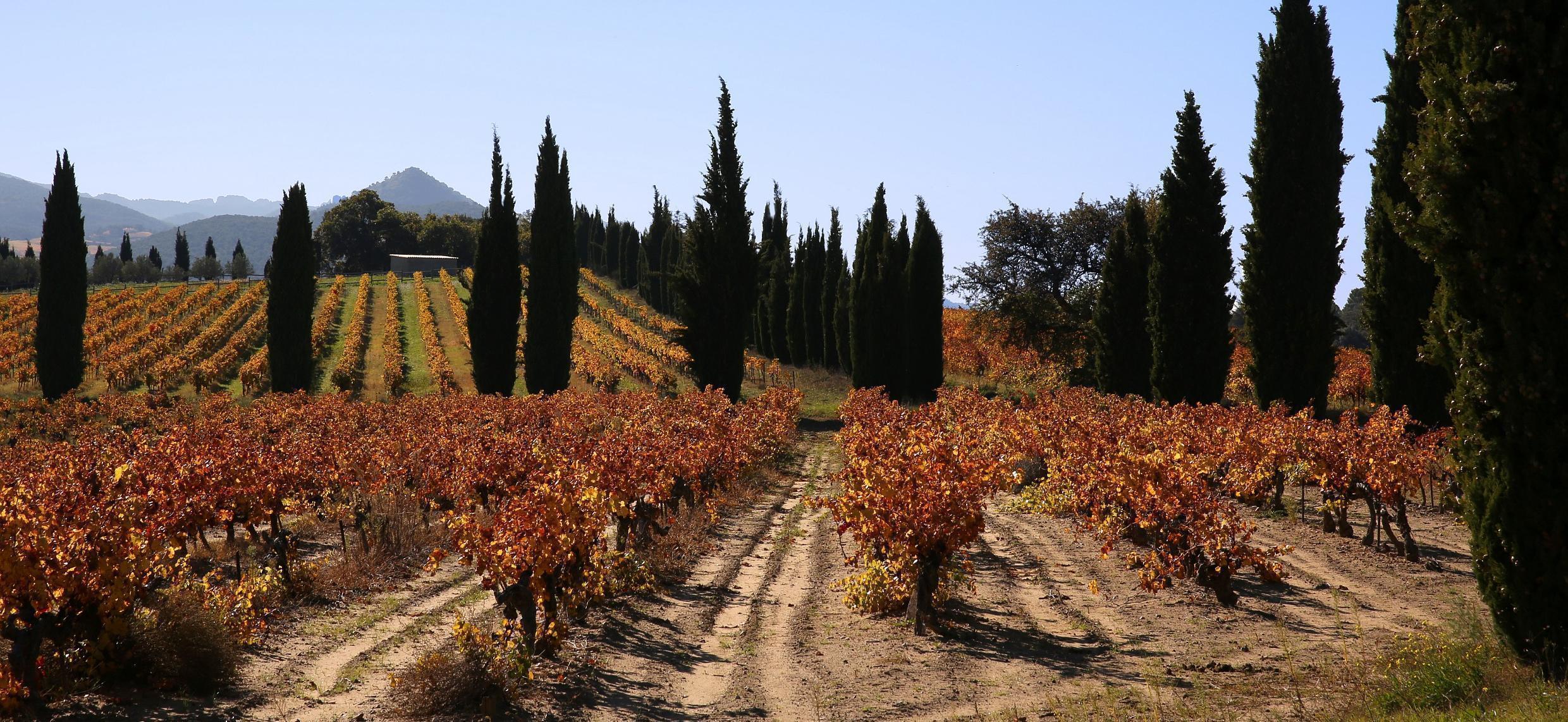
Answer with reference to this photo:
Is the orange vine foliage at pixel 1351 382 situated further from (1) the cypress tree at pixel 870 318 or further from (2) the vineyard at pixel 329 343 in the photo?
(2) the vineyard at pixel 329 343

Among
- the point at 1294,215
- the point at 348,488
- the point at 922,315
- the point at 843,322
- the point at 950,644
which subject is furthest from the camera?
the point at 843,322

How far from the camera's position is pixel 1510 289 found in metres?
6.98

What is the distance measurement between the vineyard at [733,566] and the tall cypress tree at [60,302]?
24626 millimetres

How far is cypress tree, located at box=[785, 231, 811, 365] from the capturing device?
50.0m

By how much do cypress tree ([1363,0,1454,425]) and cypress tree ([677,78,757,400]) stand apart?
20167 mm

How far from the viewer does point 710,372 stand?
35.4 metres

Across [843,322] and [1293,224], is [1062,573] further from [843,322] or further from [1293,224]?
[843,322]

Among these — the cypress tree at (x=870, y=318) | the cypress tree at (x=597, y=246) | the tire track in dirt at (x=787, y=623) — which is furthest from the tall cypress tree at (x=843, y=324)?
the cypress tree at (x=597, y=246)

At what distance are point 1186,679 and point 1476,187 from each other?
4.15 meters

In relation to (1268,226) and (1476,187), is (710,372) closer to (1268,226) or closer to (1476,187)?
(1268,226)

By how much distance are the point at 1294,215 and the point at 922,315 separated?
18.3 m

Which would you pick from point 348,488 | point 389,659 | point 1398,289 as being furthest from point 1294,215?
point 389,659

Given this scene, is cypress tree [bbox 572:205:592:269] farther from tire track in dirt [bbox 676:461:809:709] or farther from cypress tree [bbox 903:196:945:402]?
tire track in dirt [bbox 676:461:809:709]

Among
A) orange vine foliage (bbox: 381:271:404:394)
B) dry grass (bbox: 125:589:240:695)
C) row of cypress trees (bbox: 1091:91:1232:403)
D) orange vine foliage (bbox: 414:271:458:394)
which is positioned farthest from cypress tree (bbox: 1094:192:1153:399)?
orange vine foliage (bbox: 381:271:404:394)
